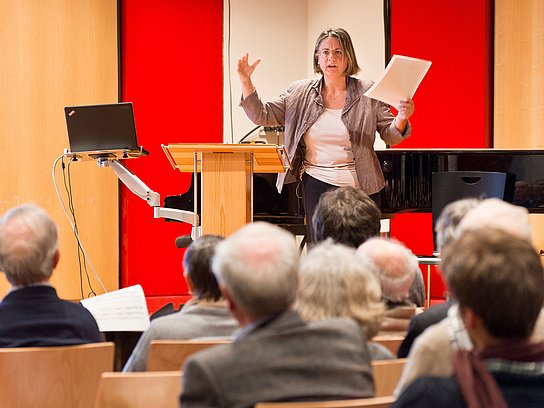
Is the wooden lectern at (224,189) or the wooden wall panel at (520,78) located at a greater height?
the wooden wall panel at (520,78)

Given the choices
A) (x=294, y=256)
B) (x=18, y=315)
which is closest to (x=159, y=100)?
(x=18, y=315)

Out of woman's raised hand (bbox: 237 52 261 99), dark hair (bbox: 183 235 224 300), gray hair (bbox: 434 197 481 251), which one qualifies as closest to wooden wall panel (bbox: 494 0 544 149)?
woman's raised hand (bbox: 237 52 261 99)

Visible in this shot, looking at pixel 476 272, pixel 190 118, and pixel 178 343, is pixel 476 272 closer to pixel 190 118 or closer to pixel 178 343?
pixel 178 343

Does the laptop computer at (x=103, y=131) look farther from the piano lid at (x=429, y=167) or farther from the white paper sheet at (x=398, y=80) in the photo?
the piano lid at (x=429, y=167)

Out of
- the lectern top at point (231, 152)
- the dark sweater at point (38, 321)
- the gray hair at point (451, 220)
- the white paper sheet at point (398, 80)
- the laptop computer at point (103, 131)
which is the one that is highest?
the white paper sheet at point (398, 80)

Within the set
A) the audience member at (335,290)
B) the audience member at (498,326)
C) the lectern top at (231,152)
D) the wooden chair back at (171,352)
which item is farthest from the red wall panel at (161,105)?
the audience member at (498,326)

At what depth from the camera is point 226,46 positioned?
748cm

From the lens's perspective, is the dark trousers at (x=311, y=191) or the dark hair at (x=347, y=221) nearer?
the dark hair at (x=347, y=221)

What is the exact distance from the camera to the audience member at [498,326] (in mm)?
1421

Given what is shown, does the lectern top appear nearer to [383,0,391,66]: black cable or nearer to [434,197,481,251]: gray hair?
[434,197,481,251]: gray hair

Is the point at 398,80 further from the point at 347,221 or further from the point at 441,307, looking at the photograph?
the point at 441,307

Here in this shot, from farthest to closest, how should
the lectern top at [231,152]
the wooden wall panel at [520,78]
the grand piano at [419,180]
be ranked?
1. the wooden wall panel at [520,78]
2. the grand piano at [419,180]
3. the lectern top at [231,152]

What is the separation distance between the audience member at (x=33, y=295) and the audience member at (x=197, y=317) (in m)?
0.20

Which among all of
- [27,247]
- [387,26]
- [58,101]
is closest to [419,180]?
[387,26]
